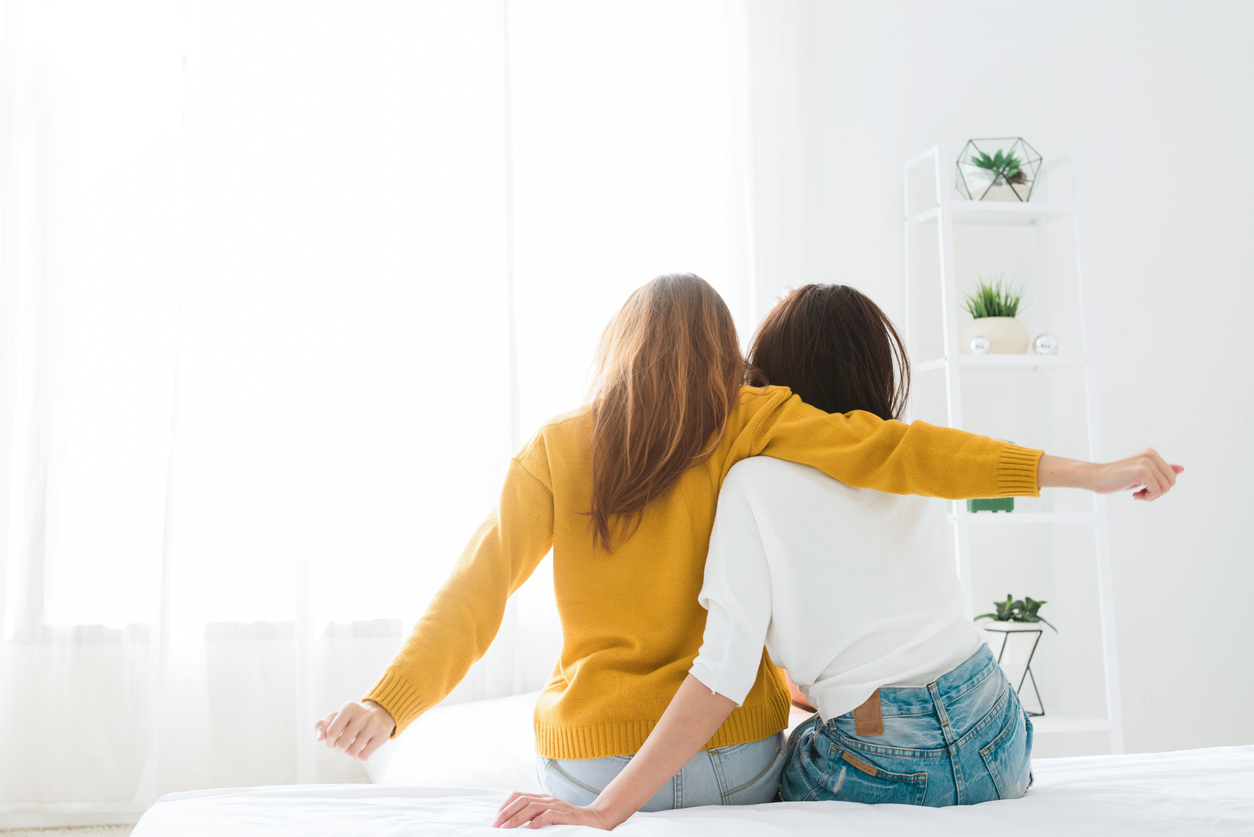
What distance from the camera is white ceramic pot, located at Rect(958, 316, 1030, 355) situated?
2305 millimetres

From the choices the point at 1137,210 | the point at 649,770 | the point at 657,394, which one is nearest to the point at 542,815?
the point at 649,770

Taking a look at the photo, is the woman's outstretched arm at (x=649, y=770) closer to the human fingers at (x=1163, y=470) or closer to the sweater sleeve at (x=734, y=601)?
the sweater sleeve at (x=734, y=601)

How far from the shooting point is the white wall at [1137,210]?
2.49 m

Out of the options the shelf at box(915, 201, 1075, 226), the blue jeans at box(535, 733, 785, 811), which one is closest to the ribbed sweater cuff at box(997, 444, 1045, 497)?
the blue jeans at box(535, 733, 785, 811)

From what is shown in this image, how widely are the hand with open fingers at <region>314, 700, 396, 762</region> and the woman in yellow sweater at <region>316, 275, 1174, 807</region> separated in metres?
0.08

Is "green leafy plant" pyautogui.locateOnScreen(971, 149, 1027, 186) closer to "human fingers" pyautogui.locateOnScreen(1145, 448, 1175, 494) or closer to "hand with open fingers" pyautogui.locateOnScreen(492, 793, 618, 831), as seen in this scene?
"human fingers" pyautogui.locateOnScreen(1145, 448, 1175, 494)

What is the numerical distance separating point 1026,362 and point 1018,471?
1.49 m

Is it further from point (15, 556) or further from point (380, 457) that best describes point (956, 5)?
point (15, 556)

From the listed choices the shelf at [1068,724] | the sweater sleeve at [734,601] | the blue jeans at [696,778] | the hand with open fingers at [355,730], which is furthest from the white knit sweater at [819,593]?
the shelf at [1068,724]

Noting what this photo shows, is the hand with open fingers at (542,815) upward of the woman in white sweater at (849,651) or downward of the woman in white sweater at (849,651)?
downward

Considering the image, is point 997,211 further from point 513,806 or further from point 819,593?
point 513,806

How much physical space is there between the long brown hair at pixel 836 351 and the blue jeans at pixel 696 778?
45 centimetres

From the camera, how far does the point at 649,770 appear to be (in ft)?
2.93

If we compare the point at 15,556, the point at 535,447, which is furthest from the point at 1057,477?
the point at 15,556
